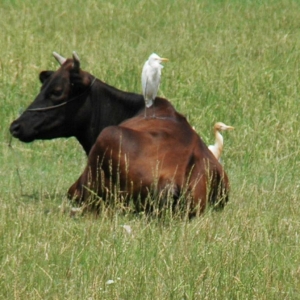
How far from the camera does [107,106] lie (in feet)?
29.2

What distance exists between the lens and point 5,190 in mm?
8797

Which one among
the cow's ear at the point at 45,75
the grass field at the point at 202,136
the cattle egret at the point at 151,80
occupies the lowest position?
the grass field at the point at 202,136

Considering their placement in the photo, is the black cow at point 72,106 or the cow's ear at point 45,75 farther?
the cow's ear at point 45,75

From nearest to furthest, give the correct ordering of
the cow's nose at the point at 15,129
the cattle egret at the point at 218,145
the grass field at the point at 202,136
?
the grass field at the point at 202,136 → the cow's nose at the point at 15,129 → the cattle egret at the point at 218,145

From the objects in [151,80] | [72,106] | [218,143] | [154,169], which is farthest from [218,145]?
[154,169]

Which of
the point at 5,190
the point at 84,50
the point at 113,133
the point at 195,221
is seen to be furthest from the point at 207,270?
the point at 84,50

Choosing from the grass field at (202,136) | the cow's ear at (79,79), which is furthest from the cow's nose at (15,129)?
the cow's ear at (79,79)

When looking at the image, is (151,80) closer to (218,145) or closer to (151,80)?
(151,80)

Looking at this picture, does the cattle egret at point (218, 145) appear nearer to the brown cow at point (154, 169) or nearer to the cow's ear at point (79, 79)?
the cow's ear at point (79, 79)

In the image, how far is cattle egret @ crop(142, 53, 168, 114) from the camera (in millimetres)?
8508

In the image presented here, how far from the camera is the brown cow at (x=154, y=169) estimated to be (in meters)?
7.42

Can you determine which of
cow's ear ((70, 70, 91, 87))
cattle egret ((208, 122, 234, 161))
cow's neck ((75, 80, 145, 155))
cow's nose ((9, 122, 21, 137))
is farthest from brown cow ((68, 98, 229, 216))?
cattle egret ((208, 122, 234, 161))

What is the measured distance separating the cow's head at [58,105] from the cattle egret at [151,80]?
1.59 ft

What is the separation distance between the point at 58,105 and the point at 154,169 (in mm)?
1671
